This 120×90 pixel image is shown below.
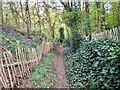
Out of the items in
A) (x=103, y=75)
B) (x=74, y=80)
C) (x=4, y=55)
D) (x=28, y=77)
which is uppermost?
(x=4, y=55)

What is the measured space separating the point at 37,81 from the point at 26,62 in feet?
3.84

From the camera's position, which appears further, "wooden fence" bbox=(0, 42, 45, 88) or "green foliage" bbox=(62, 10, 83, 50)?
"green foliage" bbox=(62, 10, 83, 50)

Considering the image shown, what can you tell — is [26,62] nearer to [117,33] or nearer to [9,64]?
[9,64]

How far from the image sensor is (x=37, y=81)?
8.19 m

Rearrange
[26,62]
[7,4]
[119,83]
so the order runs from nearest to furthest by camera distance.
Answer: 1. [119,83]
2. [26,62]
3. [7,4]

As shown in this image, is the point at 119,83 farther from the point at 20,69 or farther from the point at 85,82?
the point at 20,69

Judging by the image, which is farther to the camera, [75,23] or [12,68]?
[75,23]

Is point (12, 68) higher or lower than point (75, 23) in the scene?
higher

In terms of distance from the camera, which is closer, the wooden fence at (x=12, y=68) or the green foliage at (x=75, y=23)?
the wooden fence at (x=12, y=68)

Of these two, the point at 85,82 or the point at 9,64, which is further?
the point at 85,82

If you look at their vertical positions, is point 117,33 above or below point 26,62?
above

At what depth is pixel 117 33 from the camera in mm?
9102

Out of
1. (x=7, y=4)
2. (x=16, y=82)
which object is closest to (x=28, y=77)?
(x=16, y=82)

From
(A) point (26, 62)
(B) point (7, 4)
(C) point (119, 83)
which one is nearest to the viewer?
(C) point (119, 83)
